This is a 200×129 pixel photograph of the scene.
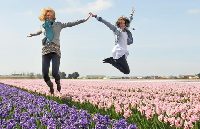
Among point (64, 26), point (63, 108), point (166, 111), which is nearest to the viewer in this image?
point (166, 111)

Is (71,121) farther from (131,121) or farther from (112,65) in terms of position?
(112,65)

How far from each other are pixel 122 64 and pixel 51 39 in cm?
216

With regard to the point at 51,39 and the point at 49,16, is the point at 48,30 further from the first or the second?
the point at 49,16

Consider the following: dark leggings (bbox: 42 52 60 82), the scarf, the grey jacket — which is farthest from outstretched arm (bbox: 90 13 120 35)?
dark leggings (bbox: 42 52 60 82)

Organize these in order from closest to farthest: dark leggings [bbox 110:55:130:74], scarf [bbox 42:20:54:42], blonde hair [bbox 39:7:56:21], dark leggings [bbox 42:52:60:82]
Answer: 1. dark leggings [bbox 110:55:130:74]
2. dark leggings [bbox 42:52:60:82]
3. scarf [bbox 42:20:54:42]
4. blonde hair [bbox 39:7:56:21]

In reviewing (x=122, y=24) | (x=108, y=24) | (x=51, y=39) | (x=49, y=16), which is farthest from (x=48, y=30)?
(x=122, y=24)

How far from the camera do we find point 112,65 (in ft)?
45.2

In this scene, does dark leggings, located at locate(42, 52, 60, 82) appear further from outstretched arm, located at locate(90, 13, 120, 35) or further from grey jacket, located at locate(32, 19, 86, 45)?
outstretched arm, located at locate(90, 13, 120, 35)

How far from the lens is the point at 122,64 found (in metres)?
13.5

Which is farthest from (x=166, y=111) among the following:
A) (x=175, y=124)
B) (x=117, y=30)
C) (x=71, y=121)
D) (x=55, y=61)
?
(x=55, y=61)

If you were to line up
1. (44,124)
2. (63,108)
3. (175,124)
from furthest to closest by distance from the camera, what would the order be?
(63,108), (44,124), (175,124)

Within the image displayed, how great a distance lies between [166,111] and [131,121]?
566 mm

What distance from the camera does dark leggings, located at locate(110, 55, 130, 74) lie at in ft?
43.6

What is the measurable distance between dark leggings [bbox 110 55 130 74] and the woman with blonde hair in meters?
1.44
